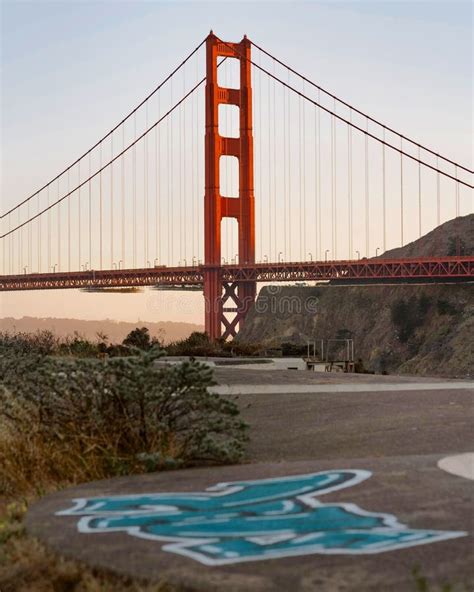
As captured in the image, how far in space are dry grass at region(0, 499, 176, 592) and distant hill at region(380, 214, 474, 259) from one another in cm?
9205

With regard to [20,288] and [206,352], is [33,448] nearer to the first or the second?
[206,352]

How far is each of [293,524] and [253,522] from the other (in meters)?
0.22

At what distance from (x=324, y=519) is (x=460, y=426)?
17.0 feet

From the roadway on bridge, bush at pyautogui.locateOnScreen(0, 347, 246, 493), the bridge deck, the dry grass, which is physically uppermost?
the bridge deck

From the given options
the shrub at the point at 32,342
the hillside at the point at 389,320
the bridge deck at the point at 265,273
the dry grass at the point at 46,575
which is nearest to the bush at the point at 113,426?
the dry grass at the point at 46,575

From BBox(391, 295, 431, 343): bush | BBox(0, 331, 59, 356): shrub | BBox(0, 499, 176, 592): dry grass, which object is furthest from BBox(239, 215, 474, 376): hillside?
BBox(0, 499, 176, 592): dry grass

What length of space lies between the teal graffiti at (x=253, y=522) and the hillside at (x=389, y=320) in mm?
60063

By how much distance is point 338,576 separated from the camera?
455 centimetres

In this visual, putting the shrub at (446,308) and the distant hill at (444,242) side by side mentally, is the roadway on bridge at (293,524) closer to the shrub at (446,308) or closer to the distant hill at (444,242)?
the shrub at (446,308)

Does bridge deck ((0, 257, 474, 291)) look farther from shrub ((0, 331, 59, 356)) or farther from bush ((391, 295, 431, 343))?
shrub ((0, 331, 59, 356))

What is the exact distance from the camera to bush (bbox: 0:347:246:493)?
795cm

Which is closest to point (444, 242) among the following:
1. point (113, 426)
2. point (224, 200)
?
point (224, 200)

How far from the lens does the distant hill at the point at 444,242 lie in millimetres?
98250

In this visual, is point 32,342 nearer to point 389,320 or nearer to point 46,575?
point 46,575
